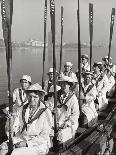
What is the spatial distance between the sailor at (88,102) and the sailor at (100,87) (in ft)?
3.29

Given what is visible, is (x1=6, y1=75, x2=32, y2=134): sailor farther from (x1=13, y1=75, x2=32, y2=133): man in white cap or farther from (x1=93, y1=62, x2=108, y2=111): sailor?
(x1=93, y1=62, x2=108, y2=111): sailor

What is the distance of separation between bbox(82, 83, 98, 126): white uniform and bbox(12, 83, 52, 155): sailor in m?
2.45

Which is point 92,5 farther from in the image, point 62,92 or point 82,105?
point 62,92

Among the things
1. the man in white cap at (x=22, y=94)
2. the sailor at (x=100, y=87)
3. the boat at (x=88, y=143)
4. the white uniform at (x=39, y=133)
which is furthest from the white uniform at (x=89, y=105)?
the white uniform at (x=39, y=133)

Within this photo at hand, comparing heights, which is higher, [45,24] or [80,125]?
[45,24]

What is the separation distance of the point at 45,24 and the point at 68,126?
533cm

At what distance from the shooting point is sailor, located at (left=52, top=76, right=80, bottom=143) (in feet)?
19.2

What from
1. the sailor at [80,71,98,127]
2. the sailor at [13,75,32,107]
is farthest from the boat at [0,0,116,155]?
the sailor at [13,75,32,107]

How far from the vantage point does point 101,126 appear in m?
6.03

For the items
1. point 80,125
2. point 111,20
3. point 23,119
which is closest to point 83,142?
point 23,119

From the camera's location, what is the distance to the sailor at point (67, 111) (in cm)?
585

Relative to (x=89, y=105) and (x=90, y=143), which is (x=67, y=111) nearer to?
(x=90, y=143)

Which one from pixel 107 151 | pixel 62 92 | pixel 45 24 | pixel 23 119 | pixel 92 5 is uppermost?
pixel 92 5

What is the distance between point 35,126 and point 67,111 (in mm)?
1336
